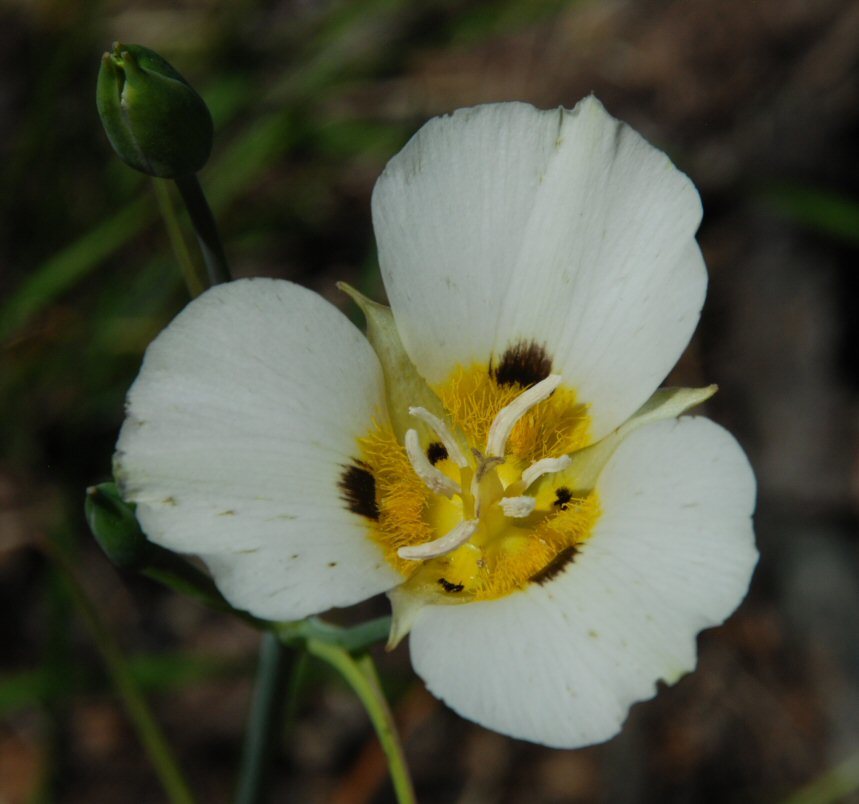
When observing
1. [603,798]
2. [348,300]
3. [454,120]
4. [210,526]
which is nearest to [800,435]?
[603,798]

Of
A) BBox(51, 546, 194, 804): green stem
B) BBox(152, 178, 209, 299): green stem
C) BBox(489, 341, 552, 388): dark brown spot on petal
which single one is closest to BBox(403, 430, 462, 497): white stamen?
BBox(489, 341, 552, 388): dark brown spot on petal

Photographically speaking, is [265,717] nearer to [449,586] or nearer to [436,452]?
[449,586]

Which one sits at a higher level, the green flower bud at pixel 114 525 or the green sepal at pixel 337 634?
the green flower bud at pixel 114 525

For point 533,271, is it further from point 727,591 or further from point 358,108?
point 358,108

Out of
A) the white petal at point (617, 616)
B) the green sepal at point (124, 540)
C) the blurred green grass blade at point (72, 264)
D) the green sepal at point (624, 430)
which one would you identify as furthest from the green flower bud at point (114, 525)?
the blurred green grass blade at point (72, 264)

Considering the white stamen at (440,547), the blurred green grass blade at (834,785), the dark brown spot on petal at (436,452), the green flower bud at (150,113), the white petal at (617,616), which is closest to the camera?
the white petal at (617,616)

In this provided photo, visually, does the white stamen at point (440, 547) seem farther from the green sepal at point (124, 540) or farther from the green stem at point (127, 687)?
the green stem at point (127, 687)

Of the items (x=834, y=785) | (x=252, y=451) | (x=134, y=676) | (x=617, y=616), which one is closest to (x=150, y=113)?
(x=252, y=451)
